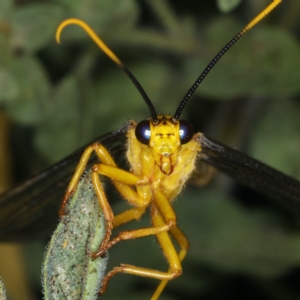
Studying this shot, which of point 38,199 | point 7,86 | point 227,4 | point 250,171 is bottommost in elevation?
point 250,171

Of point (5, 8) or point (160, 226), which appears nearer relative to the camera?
point (160, 226)

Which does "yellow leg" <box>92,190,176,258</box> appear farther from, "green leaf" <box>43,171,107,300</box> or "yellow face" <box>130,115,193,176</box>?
"green leaf" <box>43,171,107,300</box>

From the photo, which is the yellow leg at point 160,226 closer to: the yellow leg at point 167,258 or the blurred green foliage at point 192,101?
the yellow leg at point 167,258

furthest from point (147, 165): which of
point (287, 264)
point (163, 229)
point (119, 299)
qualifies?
point (287, 264)

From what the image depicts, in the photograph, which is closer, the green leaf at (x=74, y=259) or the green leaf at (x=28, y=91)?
the green leaf at (x=74, y=259)

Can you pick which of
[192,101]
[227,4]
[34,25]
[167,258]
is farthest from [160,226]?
[192,101]

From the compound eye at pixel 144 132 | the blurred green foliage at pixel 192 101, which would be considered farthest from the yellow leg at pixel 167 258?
the blurred green foliage at pixel 192 101

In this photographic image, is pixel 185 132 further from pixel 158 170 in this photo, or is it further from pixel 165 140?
pixel 158 170

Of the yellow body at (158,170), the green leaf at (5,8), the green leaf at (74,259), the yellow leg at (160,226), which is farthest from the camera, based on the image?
the green leaf at (5,8)
